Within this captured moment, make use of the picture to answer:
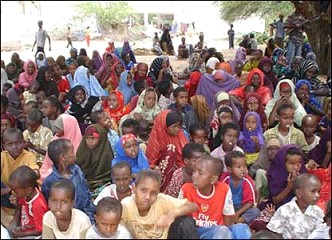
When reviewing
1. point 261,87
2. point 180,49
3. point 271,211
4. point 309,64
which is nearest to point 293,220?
point 271,211

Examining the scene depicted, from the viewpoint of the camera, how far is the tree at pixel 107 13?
1214 centimetres

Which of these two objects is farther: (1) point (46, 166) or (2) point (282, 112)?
(2) point (282, 112)

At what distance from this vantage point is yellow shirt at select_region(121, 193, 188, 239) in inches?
114

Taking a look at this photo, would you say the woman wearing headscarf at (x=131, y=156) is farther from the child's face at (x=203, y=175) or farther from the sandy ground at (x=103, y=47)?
the sandy ground at (x=103, y=47)

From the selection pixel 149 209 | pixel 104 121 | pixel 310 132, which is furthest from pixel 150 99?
pixel 149 209

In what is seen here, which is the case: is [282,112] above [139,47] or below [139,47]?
above

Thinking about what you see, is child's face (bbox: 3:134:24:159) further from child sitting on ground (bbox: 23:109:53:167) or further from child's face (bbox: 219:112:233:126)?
child's face (bbox: 219:112:233:126)

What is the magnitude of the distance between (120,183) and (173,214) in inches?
27.6

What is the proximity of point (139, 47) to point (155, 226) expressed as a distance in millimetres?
15640

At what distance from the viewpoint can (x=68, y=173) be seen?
3.53 meters

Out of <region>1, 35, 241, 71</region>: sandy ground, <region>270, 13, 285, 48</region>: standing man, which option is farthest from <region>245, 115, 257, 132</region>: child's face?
<region>1, 35, 241, 71</region>: sandy ground

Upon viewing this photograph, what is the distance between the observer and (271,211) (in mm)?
3627

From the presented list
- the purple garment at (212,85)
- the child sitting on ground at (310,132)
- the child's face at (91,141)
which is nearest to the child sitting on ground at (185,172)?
the child's face at (91,141)

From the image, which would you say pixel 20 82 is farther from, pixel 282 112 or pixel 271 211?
pixel 271 211
